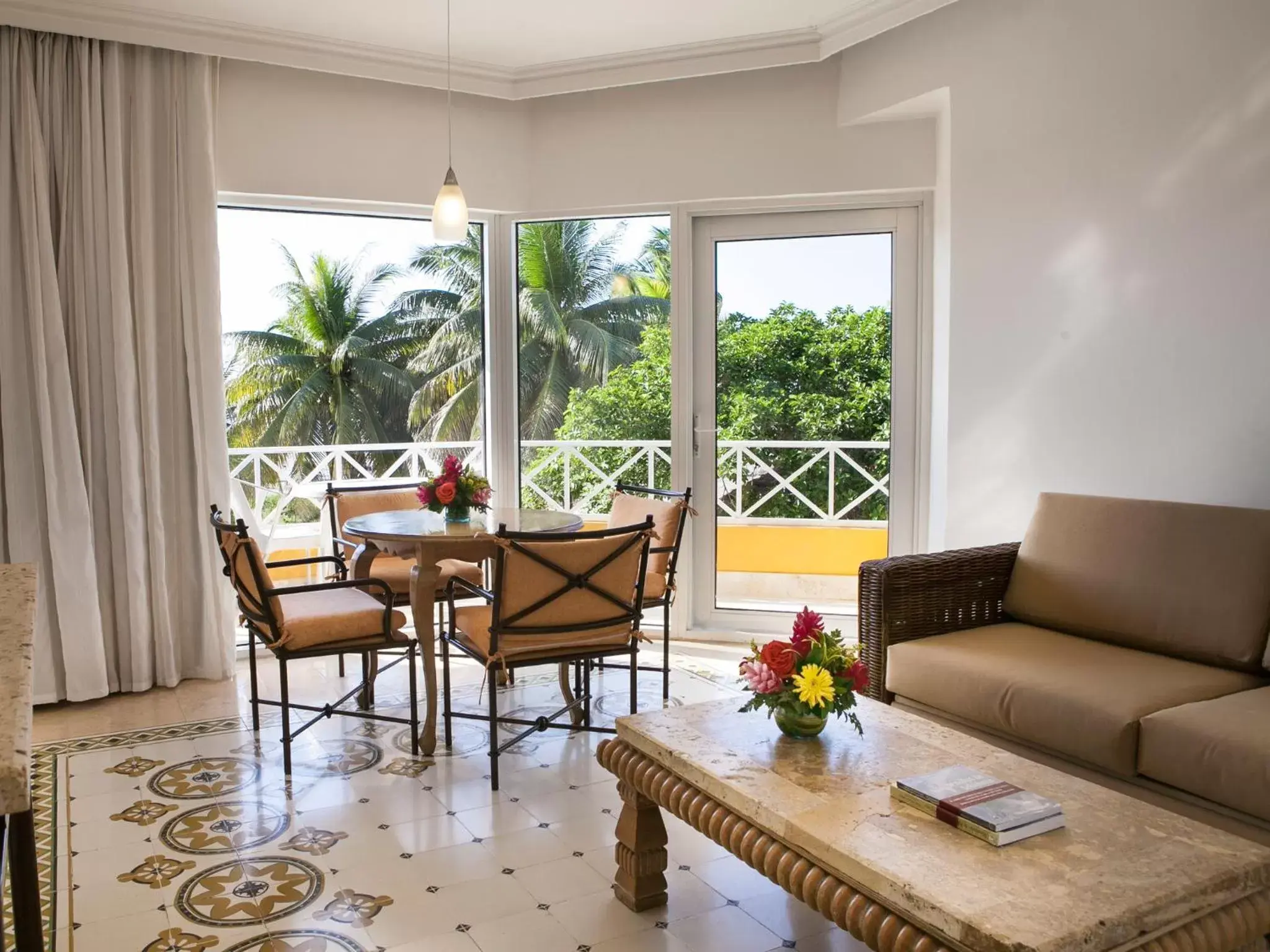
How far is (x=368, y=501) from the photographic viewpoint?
14.6ft

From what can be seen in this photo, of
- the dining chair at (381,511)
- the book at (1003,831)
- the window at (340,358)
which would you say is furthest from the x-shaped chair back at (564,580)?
the window at (340,358)

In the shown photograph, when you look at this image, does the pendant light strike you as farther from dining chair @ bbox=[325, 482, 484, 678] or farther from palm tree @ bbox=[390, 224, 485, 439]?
palm tree @ bbox=[390, 224, 485, 439]

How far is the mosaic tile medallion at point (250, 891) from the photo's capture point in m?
2.50

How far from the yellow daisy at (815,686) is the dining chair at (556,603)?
1060mm

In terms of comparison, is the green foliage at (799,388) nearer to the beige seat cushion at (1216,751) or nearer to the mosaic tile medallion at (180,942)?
the beige seat cushion at (1216,751)

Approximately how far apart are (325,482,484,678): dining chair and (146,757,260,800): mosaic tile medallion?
0.92m

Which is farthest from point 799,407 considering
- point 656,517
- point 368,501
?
point 368,501

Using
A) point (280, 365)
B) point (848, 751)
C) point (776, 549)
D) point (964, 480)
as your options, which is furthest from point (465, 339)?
point (848, 751)

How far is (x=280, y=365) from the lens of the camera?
1025cm

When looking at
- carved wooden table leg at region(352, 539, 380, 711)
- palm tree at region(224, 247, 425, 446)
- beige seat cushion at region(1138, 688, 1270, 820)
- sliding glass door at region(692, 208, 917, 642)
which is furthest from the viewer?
palm tree at region(224, 247, 425, 446)

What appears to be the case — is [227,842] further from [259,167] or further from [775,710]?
[259,167]

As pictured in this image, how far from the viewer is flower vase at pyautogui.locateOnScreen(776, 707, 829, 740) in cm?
239

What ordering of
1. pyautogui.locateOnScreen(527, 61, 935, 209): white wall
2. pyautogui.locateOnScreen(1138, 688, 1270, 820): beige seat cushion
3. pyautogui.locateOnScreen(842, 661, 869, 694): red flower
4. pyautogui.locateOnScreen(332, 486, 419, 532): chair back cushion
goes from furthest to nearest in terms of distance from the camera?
pyautogui.locateOnScreen(527, 61, 935, 209): white wall → pyautogui.locateOnScreen(332, 486, 419, 532): chair back cushion → pyautogui.locateOnScreen(842, 661, 869, 694): red flower → pyautogui.locateOnScreen(1138, 688, 1270, 820): beige seat cushion

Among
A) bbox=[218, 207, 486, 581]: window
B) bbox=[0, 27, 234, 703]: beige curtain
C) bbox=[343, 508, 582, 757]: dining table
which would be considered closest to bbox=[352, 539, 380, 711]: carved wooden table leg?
bbox=[343, 508, 582, 757]: dining table
